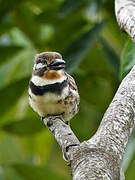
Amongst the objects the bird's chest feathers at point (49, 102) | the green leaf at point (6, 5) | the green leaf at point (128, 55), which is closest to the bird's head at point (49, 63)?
the bird's chest feathers at point (49, 102)

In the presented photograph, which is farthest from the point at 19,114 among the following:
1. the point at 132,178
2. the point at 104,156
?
the point at 104,156

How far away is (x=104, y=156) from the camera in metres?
1.42

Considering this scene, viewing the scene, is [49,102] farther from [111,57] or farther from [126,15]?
[111,57]

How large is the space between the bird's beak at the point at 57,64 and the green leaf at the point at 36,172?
95 centimetres

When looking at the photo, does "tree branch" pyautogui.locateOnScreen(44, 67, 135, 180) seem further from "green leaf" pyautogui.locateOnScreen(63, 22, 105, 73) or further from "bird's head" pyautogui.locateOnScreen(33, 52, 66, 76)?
"green leaf" pyautogui.locateOnScreen(63, 22, 105, 73)

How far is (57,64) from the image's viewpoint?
101 inches

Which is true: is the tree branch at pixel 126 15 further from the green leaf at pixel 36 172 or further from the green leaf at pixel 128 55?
the green leaf at pixel 36 172

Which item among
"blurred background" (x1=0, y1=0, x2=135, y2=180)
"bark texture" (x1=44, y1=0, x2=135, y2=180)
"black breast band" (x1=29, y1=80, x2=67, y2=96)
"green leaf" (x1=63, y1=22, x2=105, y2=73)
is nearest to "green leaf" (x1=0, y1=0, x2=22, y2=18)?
"blurred background" (x1=0, y1=0, x2=135, y2=180)

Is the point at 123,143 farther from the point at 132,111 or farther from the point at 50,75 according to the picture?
the point at 50,75

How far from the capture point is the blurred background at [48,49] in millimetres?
3396

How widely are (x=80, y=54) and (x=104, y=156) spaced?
6.11 ft

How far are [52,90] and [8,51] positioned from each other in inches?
45.6

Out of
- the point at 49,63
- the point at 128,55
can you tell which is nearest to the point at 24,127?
the point at 49,63

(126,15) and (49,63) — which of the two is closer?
(126,15)
